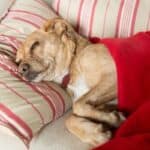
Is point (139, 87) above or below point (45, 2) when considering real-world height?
below

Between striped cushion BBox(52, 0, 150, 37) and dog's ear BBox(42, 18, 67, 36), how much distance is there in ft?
0.50

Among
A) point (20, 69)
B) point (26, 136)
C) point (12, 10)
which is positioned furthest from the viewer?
point (12, 10)

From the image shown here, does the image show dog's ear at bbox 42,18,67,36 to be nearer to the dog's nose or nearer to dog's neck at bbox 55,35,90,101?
dog's neck at bbox 55,35,90,101

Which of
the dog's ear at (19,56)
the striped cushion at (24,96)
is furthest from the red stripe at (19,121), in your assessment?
the dog's ear at (19,56)

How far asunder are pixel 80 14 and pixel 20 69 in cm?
44

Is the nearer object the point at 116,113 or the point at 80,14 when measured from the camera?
the point at 116,113

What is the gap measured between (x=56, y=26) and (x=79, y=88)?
1.00 feet

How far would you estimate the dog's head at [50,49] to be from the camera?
1.77m

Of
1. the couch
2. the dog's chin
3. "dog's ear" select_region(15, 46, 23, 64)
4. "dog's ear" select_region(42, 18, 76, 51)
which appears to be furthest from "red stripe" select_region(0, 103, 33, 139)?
"dog's ear" select_region(42, 18, 76, 51)

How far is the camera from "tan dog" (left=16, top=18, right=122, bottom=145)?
150 centimetres

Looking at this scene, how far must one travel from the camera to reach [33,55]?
70.4 inches

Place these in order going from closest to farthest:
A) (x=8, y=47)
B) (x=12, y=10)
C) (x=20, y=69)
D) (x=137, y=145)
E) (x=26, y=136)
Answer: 1. (x=137, y=145)
2. (x=26, y=136)
3. (x=20, y=69)
4. (x=8, y=47)
5. (x=12, y=10)

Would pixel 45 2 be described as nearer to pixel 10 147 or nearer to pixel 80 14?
pixel 80 14

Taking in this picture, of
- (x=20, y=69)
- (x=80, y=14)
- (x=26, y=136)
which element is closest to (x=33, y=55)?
(x=20, y=69)
